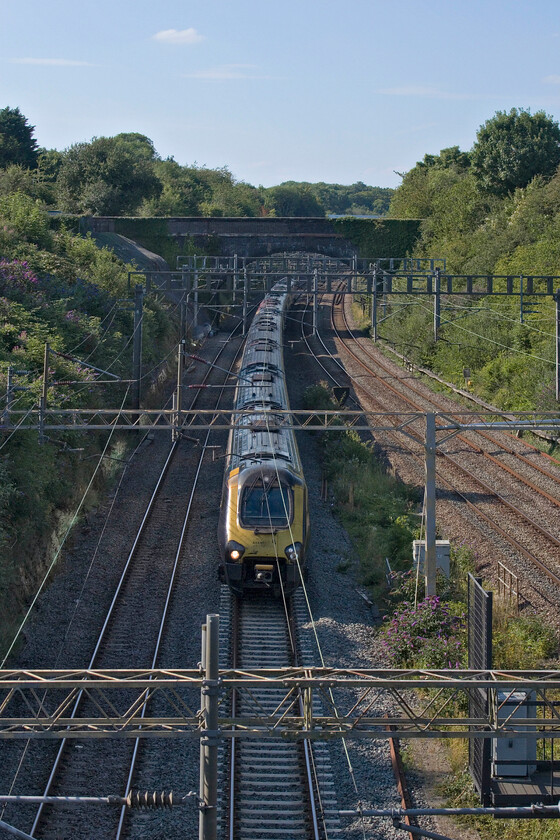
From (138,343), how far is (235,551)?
46.3ft

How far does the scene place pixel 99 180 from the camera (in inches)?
2243

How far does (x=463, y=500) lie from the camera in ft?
69.8

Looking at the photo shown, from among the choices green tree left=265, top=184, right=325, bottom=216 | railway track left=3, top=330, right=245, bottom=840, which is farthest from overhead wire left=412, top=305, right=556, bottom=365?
green tree left=265, top=184, right=325, bottom=216

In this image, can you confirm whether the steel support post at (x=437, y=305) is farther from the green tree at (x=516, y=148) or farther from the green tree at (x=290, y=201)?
the green tree at (x=290, y=201)

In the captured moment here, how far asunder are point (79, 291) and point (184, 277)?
453 centimetres

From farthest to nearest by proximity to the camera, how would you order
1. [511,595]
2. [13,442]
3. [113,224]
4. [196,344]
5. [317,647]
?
[113,224], [196,344], [13,442], [511,595], [317,647]

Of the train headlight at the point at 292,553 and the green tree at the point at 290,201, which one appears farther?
the green tree at the point at 290,201

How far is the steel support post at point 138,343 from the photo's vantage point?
1065 inches

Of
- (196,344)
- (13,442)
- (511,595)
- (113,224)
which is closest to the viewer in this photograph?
(511,595)

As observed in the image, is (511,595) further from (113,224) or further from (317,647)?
(113,224)

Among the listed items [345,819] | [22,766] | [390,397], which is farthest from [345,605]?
[390,397]

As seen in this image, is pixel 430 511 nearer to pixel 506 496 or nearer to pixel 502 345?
pixel 506 496

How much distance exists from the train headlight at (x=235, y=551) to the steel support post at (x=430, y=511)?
3.22 meters

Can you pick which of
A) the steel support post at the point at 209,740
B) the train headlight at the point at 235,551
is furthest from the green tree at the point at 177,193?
Answer: the steel support post at the point at 209,740
